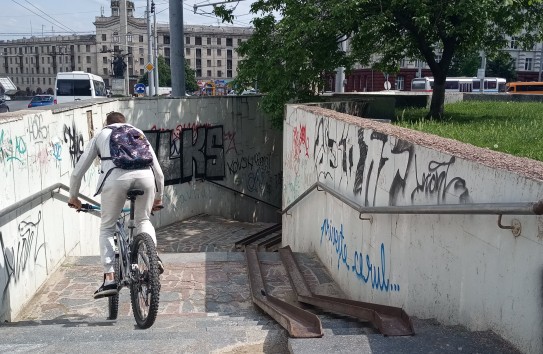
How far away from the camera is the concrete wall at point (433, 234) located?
2.80m

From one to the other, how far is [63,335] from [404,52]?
467 inches

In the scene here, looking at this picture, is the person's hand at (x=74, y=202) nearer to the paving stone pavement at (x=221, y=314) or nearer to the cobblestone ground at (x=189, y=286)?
the paving stone pavement at (x=221, y=314)

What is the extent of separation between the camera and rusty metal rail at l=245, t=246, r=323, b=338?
11.2 ft

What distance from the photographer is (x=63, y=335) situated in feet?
12.7

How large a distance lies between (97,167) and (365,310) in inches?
236

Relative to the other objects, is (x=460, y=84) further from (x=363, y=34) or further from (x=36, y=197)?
(x=36, y=197)

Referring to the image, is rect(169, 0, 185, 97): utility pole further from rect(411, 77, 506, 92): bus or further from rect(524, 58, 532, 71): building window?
rect(524, 58, 532, 71): building window

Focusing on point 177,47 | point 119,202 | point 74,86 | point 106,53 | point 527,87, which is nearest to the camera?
point 119,202

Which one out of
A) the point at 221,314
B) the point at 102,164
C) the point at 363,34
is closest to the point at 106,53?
the point at 363,34

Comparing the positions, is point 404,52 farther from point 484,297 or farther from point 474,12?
point 484,297

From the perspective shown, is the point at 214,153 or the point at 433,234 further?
the point at 214,153

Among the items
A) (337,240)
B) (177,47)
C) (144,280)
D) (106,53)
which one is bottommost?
(337,240)

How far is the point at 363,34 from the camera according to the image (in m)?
11.2

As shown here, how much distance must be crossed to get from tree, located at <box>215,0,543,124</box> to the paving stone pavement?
5.07 m
